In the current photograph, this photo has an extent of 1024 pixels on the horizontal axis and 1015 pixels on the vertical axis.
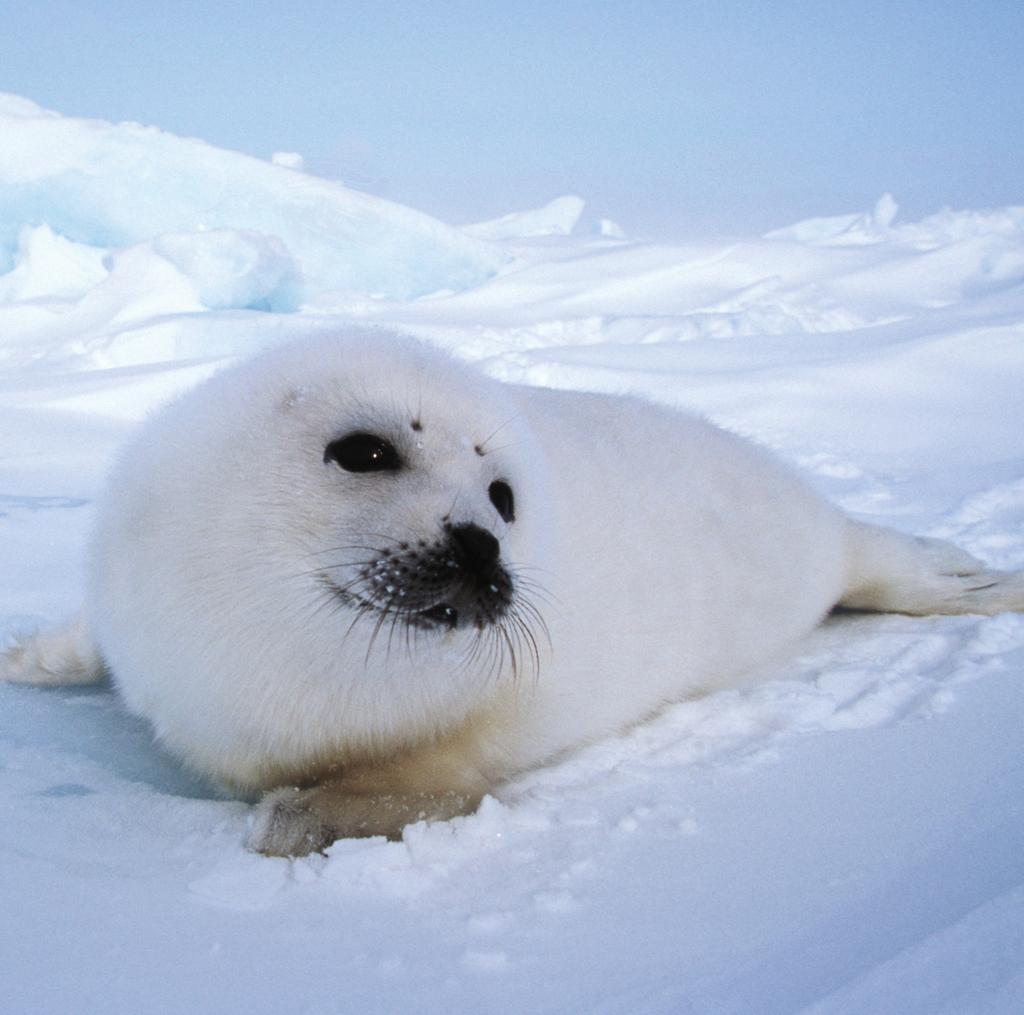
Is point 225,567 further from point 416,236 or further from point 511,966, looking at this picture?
point 416,236

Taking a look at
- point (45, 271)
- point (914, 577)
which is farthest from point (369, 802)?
point (45, 271)

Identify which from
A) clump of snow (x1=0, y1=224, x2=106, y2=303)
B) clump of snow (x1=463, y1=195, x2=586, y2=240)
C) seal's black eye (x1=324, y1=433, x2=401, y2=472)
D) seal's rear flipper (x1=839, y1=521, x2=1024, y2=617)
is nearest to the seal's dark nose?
seal's black eye (x1=324, y1=433, x2=401, y2=472)

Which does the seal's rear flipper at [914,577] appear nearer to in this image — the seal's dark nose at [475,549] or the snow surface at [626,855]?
the snow surface at [626,855]

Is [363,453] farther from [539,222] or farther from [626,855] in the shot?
[539,222]

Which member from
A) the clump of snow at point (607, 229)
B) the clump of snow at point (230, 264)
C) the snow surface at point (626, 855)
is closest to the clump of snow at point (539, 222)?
the clump of snow at point (607, 229)

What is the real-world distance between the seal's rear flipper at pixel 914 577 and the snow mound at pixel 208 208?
39.8ft

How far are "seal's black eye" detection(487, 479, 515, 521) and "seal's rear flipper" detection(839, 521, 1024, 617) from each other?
1.45 meters

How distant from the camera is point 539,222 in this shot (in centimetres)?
2948

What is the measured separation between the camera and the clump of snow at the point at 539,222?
2931 cm

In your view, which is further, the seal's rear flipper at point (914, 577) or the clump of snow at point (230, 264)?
the clump of snow at point (230, 264)

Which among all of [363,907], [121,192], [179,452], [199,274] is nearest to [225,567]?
[179,452]

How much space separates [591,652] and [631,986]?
1.00 m

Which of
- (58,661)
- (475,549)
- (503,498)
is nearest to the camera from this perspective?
(475,549)

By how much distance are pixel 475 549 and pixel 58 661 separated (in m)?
1.31
